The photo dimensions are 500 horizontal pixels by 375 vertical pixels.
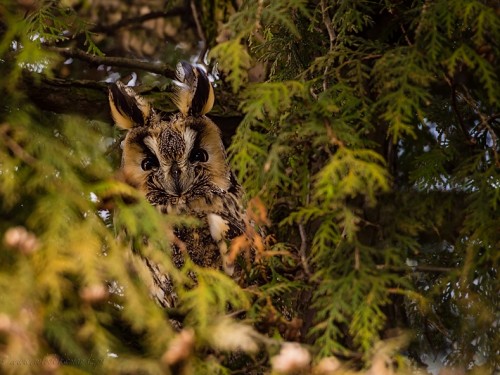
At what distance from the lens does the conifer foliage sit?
1.84 metres

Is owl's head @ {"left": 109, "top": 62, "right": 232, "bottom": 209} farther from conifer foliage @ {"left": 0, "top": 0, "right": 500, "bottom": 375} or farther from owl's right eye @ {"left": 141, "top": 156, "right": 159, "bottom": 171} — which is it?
conifer foliage @ {"left": 0, "top": 0, "right": 500, "bottom": 375}

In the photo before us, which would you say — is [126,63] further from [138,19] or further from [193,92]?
[138,19]

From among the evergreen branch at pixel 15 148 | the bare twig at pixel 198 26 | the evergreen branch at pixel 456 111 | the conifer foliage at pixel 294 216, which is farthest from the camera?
the bare twig at pixel 198 26

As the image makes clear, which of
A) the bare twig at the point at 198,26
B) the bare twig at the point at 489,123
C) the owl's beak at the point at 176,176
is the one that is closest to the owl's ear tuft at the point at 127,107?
the owl's beak at the point at 176,176

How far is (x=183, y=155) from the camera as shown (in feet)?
10.0

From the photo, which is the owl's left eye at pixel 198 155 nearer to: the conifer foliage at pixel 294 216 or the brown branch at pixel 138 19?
the conifer foliage at pixel 294 216

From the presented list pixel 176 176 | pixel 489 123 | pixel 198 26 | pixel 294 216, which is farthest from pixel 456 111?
pixel 198 26

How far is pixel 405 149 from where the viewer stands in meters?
3.33

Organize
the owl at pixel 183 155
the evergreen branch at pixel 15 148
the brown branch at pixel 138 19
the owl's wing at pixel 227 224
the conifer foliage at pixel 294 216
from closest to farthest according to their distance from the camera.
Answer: the conifer foliage at pixel 294 216 → the evergreen branch at pixel 15 148 → the owl's wing at pixel 227 224 → the owl at pixel 183 155 → the brown branch at pixel 138 19

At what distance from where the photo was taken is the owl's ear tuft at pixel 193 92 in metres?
3.12

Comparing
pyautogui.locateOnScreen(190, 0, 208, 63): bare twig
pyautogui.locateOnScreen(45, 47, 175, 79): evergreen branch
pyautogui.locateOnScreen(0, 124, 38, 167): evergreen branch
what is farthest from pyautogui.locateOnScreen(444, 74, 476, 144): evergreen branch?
pyautogui.locateOnScreen(190, 0, 208, 63): bare twig

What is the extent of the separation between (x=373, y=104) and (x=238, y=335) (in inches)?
33.9

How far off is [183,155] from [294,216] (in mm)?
808

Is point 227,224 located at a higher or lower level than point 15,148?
lower
